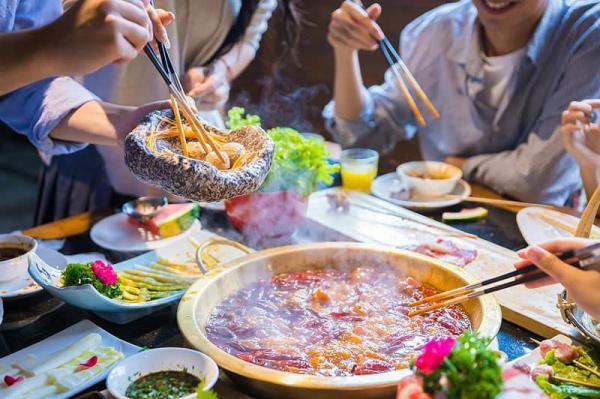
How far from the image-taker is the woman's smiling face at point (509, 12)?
10.5 feet

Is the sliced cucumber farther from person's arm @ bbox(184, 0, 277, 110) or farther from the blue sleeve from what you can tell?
the blue sleeve

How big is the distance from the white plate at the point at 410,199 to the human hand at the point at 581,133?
1.86ft

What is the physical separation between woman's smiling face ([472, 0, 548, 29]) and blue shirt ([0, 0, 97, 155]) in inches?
83.5

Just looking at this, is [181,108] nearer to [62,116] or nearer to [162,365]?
[162,365]

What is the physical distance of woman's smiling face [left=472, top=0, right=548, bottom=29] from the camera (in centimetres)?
320

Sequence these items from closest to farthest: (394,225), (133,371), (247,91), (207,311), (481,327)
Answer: (133,371), (481,327), (207,311), (394,225), (247,91)

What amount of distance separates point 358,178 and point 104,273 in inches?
61.8

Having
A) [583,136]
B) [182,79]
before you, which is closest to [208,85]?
[182,79]

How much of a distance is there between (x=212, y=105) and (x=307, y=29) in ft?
6.79

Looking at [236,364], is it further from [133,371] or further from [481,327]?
[481,327]

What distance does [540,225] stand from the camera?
2666 mm

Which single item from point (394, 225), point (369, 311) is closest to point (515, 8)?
point (394, 225)

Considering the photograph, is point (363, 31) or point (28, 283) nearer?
point (28, 283)

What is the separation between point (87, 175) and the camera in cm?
321
